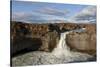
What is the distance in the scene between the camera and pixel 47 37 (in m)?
2.00

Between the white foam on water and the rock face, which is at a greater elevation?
the rock face

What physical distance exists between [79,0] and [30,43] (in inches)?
30.3

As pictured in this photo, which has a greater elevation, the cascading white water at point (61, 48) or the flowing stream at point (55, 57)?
the cascading white water at point (61, 48)

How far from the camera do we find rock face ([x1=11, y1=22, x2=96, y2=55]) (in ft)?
6.24

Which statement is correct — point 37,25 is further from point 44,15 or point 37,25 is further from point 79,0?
point 79,0

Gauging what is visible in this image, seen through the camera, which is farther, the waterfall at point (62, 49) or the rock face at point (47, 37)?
the waterfall at point (62, 49)

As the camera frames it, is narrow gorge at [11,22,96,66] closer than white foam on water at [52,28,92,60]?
Yes

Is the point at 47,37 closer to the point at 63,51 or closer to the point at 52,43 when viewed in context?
the point at 52,43

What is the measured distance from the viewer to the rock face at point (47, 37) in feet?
6.24

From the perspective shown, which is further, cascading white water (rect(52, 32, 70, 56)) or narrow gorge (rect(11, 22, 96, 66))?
cascading white water (rect(52, 32, 70, 56))

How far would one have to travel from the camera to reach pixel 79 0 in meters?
2.12

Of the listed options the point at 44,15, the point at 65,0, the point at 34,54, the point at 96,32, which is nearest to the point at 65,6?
the point at 65,0

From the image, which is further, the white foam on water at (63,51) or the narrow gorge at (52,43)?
the white foam on water at (63,51)
